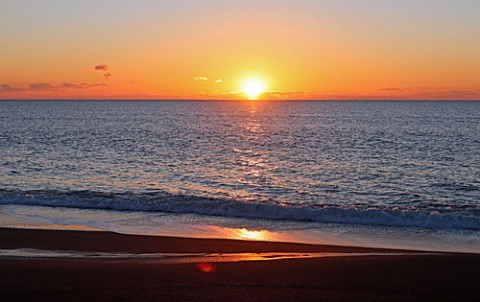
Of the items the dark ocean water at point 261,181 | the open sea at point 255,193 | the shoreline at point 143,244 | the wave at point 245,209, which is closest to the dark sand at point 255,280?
the shoreline at point 143,244

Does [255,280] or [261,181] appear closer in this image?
[255,280]

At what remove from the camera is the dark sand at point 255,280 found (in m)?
8.20

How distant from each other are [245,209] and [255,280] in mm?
10399

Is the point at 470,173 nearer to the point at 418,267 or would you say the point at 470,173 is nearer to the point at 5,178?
the point at 418,267

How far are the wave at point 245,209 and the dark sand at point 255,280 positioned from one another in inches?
254

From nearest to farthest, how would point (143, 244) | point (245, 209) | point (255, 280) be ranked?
point (255, 280)
point (143, 244)
point (245, 209)

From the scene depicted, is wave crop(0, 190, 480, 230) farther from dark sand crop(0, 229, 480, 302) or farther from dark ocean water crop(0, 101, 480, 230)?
dark sand crop(0, 229, 480, 302)

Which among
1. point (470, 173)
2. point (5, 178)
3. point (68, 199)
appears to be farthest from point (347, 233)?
point (5, 178)

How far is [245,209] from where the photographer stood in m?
19.5

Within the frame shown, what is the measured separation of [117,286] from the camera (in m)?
8.58

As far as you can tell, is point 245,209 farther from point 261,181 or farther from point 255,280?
point 255,280

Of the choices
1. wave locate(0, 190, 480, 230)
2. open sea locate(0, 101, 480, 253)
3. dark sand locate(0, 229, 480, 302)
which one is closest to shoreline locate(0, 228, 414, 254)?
open sea locate(0, 101, 480, 253)

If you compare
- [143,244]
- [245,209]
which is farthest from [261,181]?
[143,244]

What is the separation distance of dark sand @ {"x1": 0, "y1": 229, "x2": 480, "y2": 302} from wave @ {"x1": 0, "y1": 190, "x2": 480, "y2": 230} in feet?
21.2
